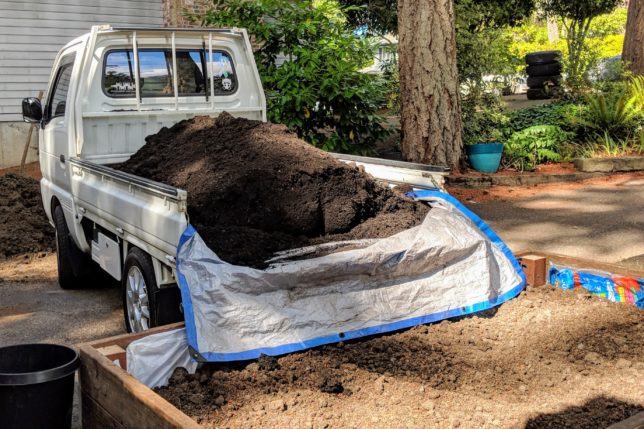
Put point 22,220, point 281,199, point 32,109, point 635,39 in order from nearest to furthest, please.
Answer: point 281,199, point 32,109, point 22,220, point 635,39

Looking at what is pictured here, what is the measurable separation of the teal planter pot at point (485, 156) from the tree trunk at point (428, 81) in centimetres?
63

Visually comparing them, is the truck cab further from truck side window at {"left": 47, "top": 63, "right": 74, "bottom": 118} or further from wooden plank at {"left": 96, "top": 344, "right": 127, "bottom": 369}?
wooden plank at {"left": 96, "top": 344, "right": 127, "bottom": 369}

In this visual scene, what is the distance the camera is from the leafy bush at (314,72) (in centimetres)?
1111

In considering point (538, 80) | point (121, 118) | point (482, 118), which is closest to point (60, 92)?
point (121, 118)

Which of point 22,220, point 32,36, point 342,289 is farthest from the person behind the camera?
point 32,36

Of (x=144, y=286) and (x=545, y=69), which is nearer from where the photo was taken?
(x=144, y=286)

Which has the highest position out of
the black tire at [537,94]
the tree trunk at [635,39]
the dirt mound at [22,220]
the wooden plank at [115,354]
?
the tree trunk at [635,39]

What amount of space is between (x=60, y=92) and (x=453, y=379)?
16.4 ft

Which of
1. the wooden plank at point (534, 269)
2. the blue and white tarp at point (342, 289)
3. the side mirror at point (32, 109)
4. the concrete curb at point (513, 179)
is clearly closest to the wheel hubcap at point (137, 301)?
the blue and white tarp at point (342, 289)

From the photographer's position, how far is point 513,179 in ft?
39.5

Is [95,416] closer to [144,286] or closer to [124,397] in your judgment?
[124,397]

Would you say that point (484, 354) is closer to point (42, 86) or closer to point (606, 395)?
point (606, 395)

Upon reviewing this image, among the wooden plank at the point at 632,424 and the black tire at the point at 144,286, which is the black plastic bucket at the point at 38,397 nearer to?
the black tire at the point at 144,286

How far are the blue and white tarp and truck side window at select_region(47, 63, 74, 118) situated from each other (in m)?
3.51
